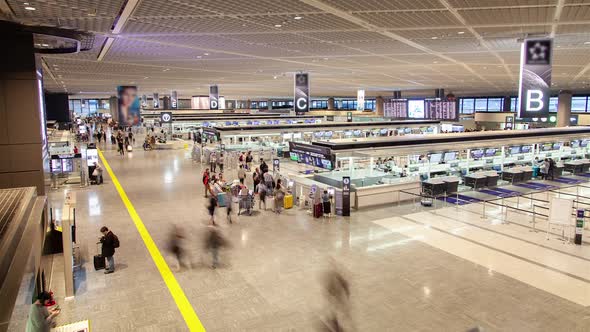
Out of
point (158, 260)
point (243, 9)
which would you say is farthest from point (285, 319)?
point (243, 9)

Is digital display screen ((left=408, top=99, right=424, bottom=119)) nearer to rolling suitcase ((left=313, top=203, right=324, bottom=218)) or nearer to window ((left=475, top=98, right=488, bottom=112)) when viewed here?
window ((left=475, top=98, right=488, bottom=112))

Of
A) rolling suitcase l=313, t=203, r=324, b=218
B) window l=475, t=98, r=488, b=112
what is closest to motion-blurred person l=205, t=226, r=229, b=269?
rolling suitcase l=313, t=203, r=324, b=218

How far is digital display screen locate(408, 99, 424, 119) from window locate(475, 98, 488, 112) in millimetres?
15676

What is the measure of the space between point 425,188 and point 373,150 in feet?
8.90

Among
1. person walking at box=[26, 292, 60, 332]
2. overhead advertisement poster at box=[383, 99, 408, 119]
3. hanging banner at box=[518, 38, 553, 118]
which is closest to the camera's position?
person walking at box=[26, 292, 60, 332]

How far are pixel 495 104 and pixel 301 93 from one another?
111 feet

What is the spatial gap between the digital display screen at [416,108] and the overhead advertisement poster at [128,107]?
72.2ft

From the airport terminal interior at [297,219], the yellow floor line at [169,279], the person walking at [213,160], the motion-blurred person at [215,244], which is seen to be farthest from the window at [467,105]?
the motion-blurred person at [215,244]

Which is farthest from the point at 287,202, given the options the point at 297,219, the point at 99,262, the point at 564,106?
the point at 564,106

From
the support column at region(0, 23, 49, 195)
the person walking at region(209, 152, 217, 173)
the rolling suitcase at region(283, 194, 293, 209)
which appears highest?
the support column at region(0, 23, 49, 195)

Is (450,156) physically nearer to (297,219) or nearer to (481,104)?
(297,219)

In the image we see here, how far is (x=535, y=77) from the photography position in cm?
928

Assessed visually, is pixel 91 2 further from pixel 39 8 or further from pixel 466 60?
pixel 466 60

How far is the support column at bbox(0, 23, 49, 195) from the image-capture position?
848 cm
